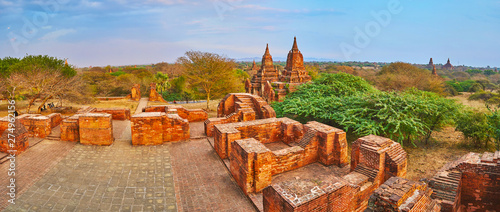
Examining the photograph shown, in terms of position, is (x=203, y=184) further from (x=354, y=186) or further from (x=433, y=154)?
(x=433, y=154)

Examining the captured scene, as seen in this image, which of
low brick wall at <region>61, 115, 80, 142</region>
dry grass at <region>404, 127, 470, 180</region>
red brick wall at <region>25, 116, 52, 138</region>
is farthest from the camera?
dry grass at <region>404, 127, 470, 180</region>

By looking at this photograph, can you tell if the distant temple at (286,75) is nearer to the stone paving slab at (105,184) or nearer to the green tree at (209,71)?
the green tree at (209,71)

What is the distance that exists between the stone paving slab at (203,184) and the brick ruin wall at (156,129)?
2.72 feet

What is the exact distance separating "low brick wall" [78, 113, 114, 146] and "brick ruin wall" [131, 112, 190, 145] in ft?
3.27

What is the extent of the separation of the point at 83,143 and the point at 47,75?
14.0m

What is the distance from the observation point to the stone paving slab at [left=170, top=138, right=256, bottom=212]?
570cm

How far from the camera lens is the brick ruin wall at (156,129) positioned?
926 centimetres

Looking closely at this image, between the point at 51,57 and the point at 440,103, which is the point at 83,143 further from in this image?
the point at 51,57

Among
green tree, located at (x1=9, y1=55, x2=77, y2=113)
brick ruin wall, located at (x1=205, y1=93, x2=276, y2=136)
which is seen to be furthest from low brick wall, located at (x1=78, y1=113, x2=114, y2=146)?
green tree, located at (x1=9, y1=55, x2=77, y2=113)

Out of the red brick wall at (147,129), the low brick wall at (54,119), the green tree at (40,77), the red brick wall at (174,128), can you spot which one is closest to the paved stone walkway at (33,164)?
the low brick wall at (54,119)

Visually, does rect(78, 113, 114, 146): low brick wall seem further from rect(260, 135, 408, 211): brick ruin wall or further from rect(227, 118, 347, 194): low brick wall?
rect(260, 135, 408, 211): brick ruin wall

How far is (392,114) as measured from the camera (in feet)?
35.6

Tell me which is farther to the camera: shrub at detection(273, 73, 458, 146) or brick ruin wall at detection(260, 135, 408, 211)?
shrub at detection(273, 73, 458, 146)

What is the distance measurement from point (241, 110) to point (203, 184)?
5324mm
